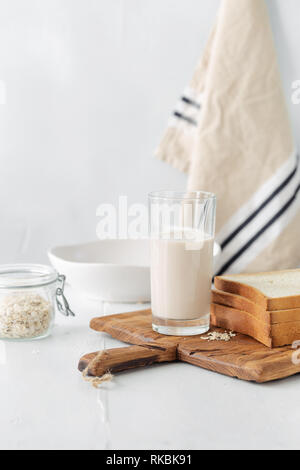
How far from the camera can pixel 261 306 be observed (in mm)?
801

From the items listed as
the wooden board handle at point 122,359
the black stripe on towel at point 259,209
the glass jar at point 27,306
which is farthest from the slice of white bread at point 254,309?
the black stripe on towel at point 259,209

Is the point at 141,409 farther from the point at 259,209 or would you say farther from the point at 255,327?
the point at 259,209

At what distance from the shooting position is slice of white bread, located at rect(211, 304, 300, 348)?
0.78 meters

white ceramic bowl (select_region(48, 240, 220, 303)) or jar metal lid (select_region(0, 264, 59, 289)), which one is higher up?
jar metal lid (select_region(0, 264, 59, 289))

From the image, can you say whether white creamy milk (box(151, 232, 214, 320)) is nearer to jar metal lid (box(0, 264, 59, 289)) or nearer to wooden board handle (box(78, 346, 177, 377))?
wooden board handle (box(78, 346, 177, 377))

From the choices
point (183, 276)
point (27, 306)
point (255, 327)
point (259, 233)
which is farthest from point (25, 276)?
point (259, 233)

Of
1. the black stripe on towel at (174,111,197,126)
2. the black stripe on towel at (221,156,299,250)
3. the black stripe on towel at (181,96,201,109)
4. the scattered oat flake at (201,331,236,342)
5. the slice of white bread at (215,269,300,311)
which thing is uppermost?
the black stripe on towel at (181,96,201,109)

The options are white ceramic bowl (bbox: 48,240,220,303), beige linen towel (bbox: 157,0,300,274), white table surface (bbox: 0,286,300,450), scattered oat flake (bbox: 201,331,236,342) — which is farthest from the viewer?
beige linen towel (bbox: 157,0,300,274)

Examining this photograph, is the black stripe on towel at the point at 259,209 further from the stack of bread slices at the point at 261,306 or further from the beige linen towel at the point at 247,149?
the stack of bread slices at the point at 261,306

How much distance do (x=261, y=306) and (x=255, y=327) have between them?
0.03 metres

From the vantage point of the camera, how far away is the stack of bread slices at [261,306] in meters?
0.78

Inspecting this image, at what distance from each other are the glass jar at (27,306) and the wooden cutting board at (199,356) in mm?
122

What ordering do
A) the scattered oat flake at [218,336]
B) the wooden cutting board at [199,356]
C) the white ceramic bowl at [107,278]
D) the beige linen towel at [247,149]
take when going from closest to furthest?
1. the wooden cutting board at [199,356]
2. the scattered oat flake at [218,336]
3. the white ceramic bowl at [107,278]
4. the beige linen towel at [247,149]

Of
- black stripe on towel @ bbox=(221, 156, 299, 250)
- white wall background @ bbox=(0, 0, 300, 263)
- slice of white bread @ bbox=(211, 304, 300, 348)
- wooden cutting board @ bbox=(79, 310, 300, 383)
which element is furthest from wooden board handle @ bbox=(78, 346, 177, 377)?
white wall background @ bbox=(0, 0, 300, 263)
